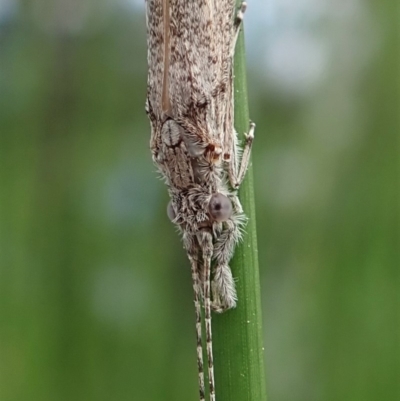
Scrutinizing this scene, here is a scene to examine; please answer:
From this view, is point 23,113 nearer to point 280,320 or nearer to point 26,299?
point 26,299

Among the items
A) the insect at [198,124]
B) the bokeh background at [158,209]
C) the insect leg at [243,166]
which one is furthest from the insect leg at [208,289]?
the bokeh background at [158,209]

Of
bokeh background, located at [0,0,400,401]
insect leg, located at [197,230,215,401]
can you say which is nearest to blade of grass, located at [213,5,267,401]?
insect leg, located at [197,230,215,401]

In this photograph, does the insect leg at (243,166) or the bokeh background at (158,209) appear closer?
the insect leg at (243,166)

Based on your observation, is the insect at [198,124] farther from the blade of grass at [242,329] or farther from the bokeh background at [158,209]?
the bokeh background at [158,209]

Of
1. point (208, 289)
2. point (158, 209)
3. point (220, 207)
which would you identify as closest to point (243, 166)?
point (220, 207)

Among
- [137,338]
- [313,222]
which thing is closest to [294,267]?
[313,222]

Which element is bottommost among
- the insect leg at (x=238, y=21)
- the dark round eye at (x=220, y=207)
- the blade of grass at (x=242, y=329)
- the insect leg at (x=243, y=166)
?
the blade of grass at (x=242, y=329)

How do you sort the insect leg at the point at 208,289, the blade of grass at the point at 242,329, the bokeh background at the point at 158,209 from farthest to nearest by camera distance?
the bokeh background at the point at 158,209 → the insect leg at the point at 208,289 → the blade of grass at the point at 242,329
